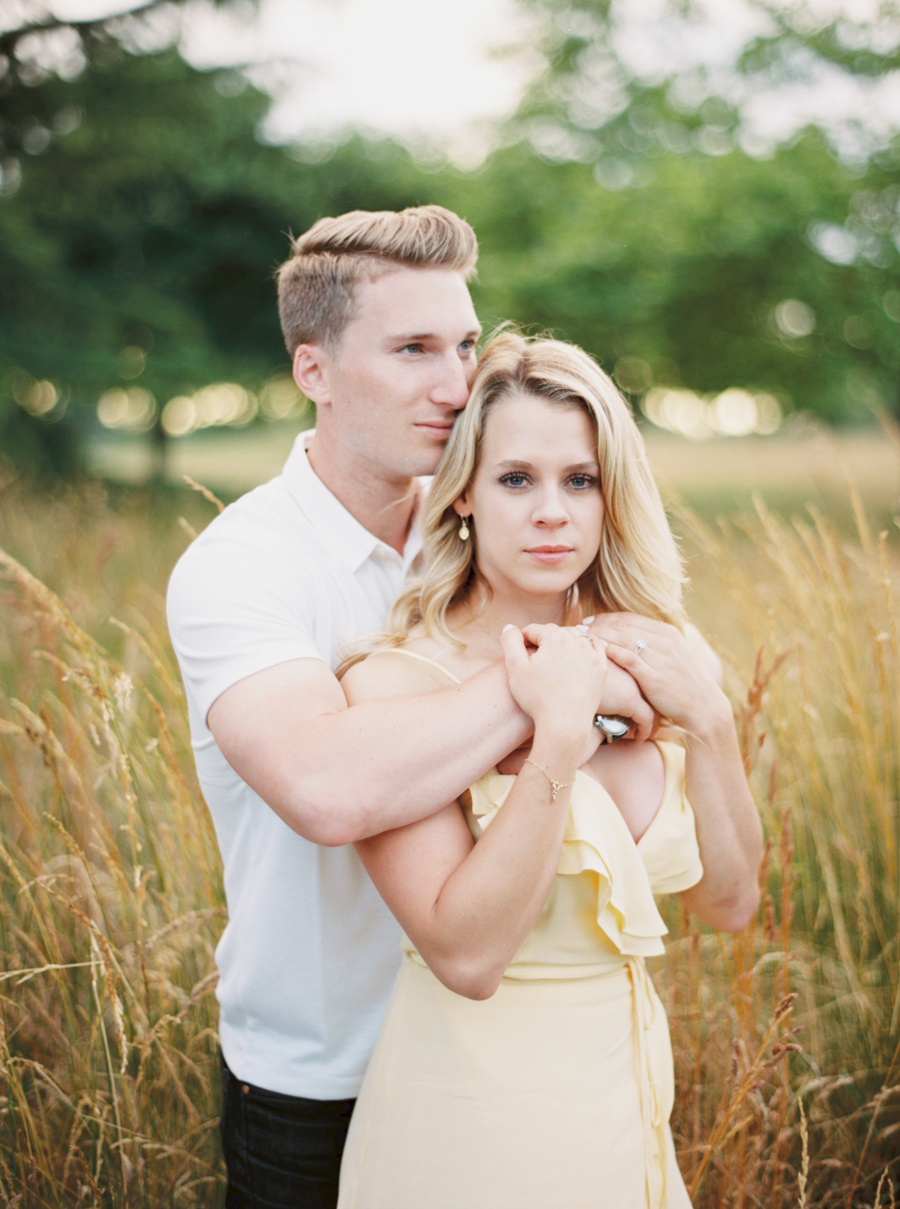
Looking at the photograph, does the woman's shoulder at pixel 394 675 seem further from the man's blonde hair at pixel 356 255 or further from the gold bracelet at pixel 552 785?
the man's blonde hair at pixel 356 255

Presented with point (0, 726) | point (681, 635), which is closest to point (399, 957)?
point (681, 635)

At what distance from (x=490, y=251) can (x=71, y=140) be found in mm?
8076

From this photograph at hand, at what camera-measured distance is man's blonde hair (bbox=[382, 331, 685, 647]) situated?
182 centimetres

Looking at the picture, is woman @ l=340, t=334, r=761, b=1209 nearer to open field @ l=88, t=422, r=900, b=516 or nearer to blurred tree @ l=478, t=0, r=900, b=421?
open field @ l=88, t=422, r=900, b=516

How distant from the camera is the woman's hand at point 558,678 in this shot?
1533 millimetres

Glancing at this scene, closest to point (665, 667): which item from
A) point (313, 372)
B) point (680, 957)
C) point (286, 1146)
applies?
point (313, 372)

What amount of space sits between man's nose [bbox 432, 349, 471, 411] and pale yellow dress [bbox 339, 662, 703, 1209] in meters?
0.87

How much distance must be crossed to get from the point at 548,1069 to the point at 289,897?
627 mm

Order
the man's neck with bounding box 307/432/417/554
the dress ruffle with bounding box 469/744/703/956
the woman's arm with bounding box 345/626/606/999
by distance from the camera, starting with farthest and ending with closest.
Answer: the man's neck with bounding box 307/432/417/554
the dress ruffle with bounding box 469/744/703/956
the woman's arm with bounding box 345/626/606/999

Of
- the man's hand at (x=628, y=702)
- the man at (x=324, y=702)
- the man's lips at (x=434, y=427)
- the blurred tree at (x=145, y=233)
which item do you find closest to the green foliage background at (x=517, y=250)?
the blurred tree at (x=145, y=233)

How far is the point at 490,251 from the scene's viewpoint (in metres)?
15.3

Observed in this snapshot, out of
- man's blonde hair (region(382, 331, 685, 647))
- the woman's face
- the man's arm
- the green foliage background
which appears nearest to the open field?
man's blonde hair (region(382, 331, 685, 647))

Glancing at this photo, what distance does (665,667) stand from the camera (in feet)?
5.79

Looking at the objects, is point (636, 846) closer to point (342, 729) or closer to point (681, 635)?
point (681, 635)
